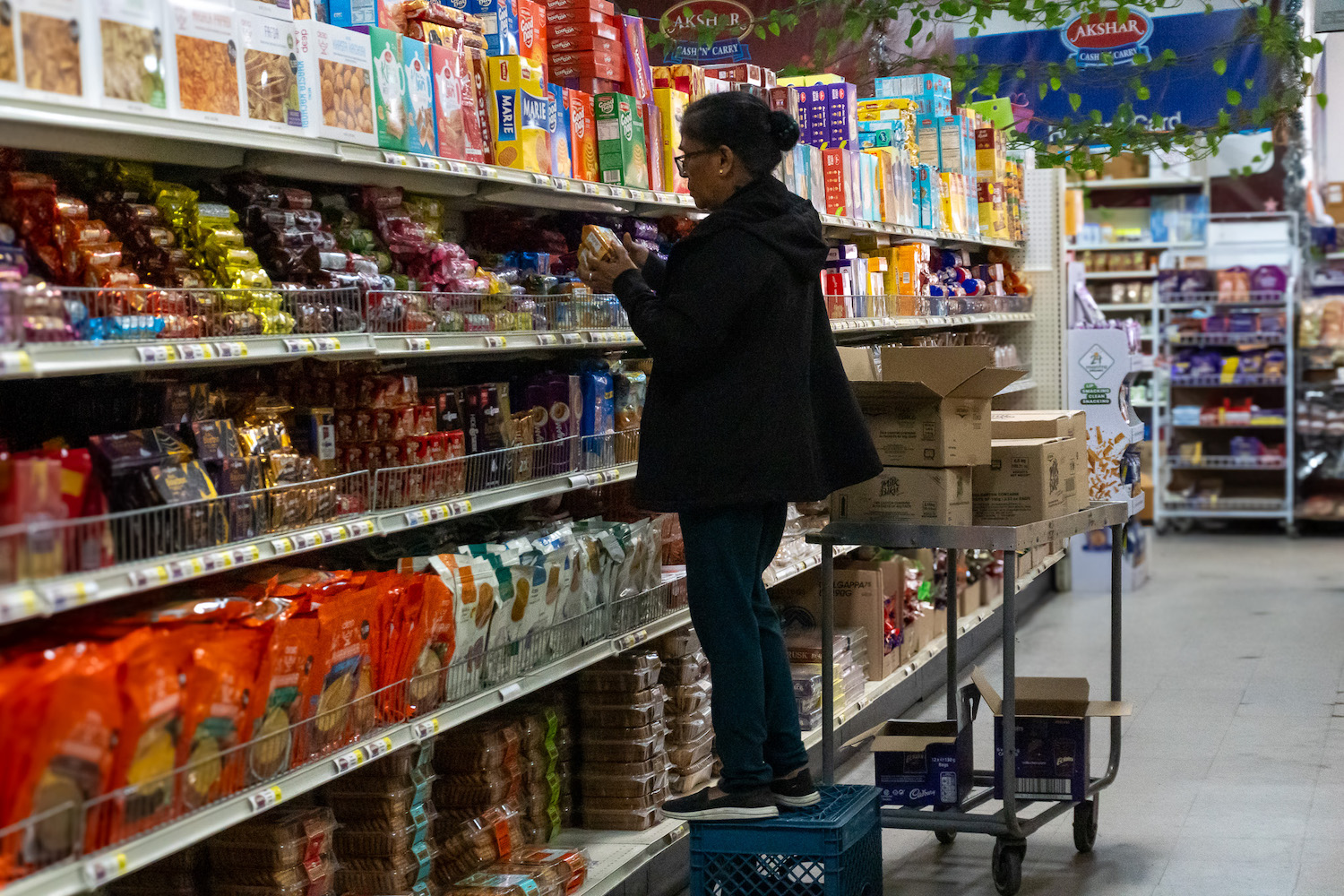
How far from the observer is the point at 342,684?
2.65 meters

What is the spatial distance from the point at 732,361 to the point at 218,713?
50.4 inches

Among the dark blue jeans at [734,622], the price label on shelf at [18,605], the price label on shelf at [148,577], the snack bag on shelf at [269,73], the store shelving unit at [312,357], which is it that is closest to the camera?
the price label on shelf at [18,605]

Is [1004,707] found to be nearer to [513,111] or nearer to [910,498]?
[910,498]

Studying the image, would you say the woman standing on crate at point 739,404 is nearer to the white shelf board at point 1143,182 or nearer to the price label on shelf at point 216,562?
the price label on shelf at point 216,562

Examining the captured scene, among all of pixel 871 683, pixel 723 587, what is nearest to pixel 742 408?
pixel 723 587

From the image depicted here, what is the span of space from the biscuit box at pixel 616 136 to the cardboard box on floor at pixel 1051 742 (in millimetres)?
1736

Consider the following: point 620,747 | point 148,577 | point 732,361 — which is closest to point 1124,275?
point 620,747

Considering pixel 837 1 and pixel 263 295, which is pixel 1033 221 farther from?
pixel 263 295

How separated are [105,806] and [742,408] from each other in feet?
4.85

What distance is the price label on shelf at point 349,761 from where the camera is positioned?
257 centimetres

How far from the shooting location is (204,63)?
241 centimetres

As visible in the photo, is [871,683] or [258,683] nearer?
[258,683]

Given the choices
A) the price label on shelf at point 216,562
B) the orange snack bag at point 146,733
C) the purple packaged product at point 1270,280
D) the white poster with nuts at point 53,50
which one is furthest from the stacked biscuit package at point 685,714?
the purple packaged product at point 1270,280

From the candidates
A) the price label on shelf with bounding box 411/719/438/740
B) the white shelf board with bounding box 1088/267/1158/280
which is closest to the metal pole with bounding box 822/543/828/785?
the price label on shelf with bounding box 411/719/438/740
